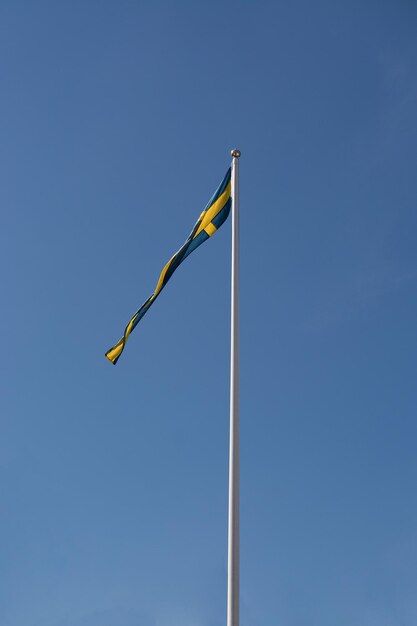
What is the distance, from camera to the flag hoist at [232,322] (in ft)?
40.8

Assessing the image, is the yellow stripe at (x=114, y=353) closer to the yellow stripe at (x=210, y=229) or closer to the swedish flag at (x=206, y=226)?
the swedish flag at (x=206, y=226)

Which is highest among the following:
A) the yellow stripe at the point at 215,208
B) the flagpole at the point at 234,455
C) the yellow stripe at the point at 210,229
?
the yellow stripe at the point at 215,208

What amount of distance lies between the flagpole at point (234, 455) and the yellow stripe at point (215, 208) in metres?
1.85

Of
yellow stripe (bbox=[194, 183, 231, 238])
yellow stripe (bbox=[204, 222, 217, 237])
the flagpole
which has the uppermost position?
yellow stripe (bbox=[194, 183, 231, 238])

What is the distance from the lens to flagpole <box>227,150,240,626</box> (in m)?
12.2

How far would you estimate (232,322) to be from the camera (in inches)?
605

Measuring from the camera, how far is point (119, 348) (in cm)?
2038

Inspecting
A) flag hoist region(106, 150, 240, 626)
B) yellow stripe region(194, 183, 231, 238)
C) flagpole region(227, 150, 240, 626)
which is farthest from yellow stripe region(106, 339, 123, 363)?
flagpole region(227, 150, 240, 626)

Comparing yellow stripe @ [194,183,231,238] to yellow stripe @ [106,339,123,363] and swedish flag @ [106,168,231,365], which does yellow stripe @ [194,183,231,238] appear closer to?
swedish flag @ [106,168,231,365]

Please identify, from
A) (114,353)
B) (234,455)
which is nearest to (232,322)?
(234,455)

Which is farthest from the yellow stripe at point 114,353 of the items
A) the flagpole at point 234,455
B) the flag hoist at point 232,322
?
the flagpole at point 234,455

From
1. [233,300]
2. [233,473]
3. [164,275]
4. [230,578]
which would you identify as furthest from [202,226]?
[230,578]

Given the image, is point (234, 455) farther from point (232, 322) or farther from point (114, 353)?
point (114, 353)

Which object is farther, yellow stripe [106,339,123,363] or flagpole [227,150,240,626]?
yellow stripe [106,339,123,363]
